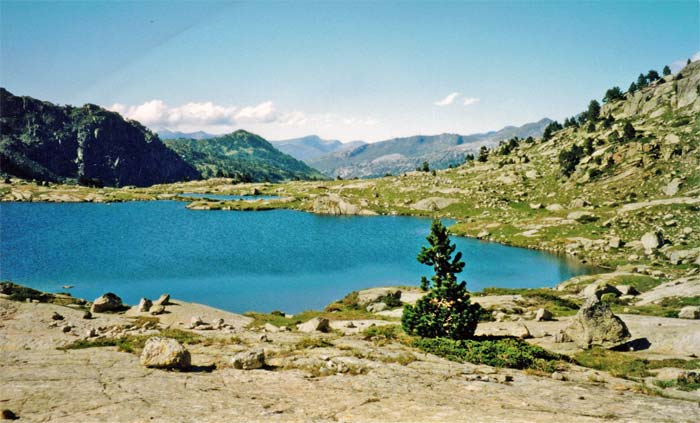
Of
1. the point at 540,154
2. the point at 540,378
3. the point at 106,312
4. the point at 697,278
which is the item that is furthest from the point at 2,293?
the point at 540,154

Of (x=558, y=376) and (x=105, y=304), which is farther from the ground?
(x=558, y=376)

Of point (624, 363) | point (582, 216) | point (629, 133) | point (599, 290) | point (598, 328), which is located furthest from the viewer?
point (629, 133)

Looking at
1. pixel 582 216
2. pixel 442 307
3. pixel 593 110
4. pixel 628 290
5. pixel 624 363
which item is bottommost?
pixel 628 290

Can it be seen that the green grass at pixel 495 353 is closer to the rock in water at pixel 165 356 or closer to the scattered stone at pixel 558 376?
the scattered stone at pixel 558 376

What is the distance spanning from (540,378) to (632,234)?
85.3 metres

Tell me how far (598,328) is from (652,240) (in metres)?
62.4

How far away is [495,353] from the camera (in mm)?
28969

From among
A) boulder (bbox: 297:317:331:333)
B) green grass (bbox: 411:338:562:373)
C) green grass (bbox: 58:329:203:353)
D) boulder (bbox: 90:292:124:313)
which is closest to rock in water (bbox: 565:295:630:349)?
green grass (bbox: 411:338:562:373)

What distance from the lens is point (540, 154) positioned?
176 meters

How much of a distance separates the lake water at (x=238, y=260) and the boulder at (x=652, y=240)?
12805 millimetres

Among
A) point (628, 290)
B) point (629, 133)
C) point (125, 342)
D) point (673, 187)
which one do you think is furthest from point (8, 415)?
point (629, 133)

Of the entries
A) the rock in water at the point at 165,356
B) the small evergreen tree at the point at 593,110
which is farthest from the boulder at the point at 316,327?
the small evergreen tree at the point at 593,110

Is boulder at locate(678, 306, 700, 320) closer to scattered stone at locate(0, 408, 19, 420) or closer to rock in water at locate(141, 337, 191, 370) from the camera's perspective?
rock in water at locate(141, 337, 191, 370)

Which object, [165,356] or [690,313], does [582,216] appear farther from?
[165,356]
